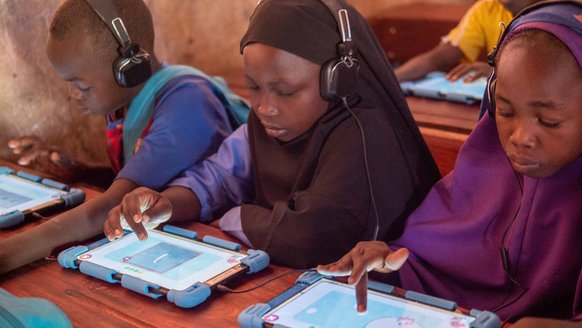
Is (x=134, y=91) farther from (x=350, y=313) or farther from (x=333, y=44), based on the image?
(x=350, y=313)

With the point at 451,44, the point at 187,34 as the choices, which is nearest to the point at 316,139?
the point at 187,34

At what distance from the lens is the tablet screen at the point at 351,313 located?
3.47 feet

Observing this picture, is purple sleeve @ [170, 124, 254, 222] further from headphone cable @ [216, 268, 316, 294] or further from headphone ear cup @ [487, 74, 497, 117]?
headphone ear cup @ [487, 74, 497, 117]

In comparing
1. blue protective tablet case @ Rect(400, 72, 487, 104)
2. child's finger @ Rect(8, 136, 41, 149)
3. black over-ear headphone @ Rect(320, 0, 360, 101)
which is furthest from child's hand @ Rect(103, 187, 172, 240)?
blue protective tablet case @ Rect(400, 72, 487, 104)

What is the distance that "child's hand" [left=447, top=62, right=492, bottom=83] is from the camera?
8.01 feet

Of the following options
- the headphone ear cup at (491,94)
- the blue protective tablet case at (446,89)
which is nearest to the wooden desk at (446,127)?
the blue protective tablet case at (446,89)

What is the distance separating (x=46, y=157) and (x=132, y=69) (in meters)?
0.45

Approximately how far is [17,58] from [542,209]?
1502 millimetres

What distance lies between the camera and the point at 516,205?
129 centimetres

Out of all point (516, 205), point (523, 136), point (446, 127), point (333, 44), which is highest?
point (333, 44)

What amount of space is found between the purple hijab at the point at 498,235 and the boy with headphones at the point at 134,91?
61 cm

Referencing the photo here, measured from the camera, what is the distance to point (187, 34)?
263 cm

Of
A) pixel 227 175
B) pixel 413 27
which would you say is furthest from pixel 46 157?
pixel 413 27

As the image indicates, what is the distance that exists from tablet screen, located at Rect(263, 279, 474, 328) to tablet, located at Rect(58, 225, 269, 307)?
0.16 metres
